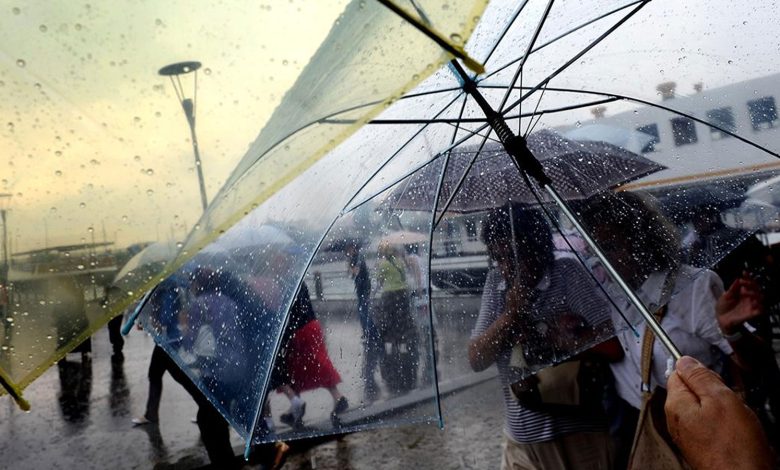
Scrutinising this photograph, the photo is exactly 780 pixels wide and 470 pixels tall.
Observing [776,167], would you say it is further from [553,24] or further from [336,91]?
[336,91]

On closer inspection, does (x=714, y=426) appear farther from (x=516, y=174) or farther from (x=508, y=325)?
(x=516, y=174)

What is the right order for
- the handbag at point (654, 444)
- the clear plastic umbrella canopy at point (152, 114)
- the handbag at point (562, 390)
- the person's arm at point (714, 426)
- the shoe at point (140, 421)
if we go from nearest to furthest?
the clear plastic umbrella canopy at point (152, 114) → the person's arm at point (714, 426) → the handbag at point (654, 444) → the handbag at point (562, 390) → the shoe at point (140, 421)

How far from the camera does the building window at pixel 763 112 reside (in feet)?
7.81

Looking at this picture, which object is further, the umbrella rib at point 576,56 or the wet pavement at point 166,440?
the wet pavement at point 166,440

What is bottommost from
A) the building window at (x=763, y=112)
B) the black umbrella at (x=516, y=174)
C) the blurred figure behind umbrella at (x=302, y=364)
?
the blurred figure behind umbrella at (x=302, y=364)

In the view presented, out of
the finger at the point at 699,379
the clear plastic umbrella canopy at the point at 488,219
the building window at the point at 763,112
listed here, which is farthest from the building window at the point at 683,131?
the finger at the point at 699,379

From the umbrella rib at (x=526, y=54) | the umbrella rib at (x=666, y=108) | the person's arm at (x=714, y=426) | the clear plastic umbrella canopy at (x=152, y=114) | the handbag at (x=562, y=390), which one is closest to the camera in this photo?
the clear plastic umbrella canopy at (x=152, y=114)

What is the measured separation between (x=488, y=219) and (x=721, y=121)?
100cm

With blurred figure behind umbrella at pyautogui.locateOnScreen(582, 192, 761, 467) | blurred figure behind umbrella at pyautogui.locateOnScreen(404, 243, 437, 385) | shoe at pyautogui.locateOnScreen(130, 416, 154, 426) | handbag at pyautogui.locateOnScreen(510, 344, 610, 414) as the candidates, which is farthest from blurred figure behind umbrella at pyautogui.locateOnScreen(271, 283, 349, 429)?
shoe at pyautogui.locateOnScreen(130, 416, 154, 426)

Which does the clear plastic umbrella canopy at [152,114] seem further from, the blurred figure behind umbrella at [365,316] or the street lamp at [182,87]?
the blurred figure behind umbrella at [365,316]

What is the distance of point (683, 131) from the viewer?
248 centimetres

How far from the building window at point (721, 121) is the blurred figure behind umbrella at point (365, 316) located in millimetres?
1465

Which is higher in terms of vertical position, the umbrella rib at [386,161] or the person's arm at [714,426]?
the umbrella rib at [386,161]

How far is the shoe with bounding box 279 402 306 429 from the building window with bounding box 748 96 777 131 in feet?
6.75
